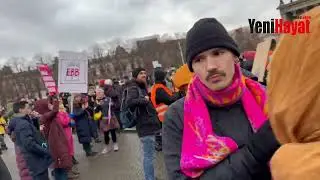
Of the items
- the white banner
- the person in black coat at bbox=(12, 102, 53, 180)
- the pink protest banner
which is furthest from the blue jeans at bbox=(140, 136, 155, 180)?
the pink protest banner

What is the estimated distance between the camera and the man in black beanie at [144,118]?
263 inches

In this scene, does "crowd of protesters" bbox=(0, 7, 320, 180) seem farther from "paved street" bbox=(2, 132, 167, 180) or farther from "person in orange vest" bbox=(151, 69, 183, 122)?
"paved street" bbox=(2, 132, 167, 180)

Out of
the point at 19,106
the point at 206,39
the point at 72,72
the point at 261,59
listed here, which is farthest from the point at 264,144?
the point at 72,72

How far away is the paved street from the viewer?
8268mm

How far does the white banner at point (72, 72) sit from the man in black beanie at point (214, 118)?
290 inches

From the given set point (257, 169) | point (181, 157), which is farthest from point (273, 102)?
point (181, 157)

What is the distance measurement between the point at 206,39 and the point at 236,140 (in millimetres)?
440

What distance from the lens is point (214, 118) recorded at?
6.66 ft

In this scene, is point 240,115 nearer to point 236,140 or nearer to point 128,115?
point 236,140

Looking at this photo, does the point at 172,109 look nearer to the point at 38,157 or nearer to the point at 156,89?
the point at 38,157

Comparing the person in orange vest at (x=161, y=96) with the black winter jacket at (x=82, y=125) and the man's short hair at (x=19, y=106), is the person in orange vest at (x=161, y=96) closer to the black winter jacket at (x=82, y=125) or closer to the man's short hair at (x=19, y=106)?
the man's short hair at (x=19, y=106)

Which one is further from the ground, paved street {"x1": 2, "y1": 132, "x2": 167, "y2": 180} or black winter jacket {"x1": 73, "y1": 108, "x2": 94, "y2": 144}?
black winter jacket {"x1": 73, "y1": 108, "x2": 94, "y2": 144}

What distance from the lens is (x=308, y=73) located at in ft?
3.71

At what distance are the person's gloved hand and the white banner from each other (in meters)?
7.81
